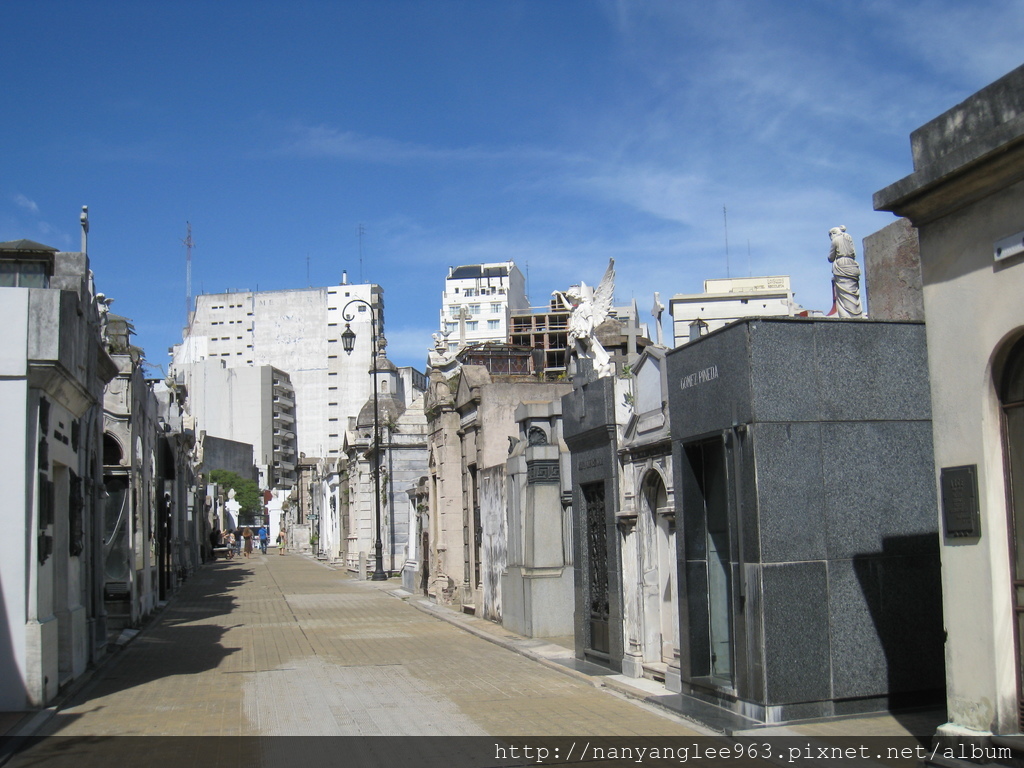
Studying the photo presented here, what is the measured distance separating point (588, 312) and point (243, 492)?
80.3 meters

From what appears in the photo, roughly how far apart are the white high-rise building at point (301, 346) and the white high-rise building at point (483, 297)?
10.1 metres

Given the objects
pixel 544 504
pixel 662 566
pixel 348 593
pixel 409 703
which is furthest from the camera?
pixel 348 593

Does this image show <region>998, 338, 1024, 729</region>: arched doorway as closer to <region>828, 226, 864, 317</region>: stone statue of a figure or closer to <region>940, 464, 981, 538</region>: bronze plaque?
<region>940, 464, 981, 538</region>: bronze plaque

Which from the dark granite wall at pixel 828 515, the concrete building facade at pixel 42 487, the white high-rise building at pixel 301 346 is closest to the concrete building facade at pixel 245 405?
the white high-rise building at pixel 301 346

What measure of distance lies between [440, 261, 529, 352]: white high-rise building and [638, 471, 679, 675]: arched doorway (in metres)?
97.8

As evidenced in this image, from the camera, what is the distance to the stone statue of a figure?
991cm

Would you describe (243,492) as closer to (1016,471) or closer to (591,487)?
(591,487)

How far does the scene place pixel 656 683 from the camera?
11.2 meters

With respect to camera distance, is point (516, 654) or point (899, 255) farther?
point (516, 654)

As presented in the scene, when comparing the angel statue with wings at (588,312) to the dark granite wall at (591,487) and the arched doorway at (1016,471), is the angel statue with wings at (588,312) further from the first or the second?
the arched doorway at (1016,471)

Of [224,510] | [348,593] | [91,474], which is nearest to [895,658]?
[91,474]

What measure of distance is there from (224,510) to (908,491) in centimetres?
6839

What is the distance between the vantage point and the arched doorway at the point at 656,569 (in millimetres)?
11273

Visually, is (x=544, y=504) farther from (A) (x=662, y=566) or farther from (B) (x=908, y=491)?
(B) (x=908, y=491)
